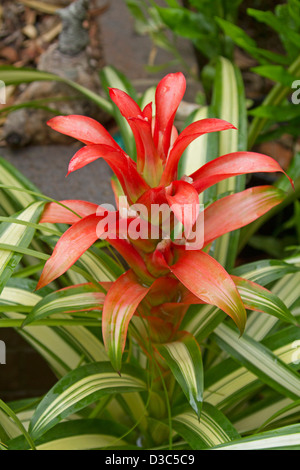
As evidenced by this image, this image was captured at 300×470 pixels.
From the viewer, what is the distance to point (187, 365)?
55cm

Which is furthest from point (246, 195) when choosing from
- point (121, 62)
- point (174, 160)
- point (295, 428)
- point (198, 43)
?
point (121, 62)

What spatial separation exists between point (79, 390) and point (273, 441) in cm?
22

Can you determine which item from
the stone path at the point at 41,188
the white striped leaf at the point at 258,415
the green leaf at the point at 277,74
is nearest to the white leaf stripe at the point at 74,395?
the white striped leaf at the point at 258,415

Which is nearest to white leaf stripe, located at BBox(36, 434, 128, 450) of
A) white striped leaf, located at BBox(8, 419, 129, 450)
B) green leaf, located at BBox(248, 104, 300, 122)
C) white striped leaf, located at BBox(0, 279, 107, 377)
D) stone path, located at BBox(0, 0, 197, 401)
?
white striped leaf, located at BBox(8, 419, 129, 450)

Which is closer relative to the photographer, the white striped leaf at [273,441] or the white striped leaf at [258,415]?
the white striped leaf at [273,441]

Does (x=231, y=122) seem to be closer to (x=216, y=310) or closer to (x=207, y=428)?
(x=216, y=310)

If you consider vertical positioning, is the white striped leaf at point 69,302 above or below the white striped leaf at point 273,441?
above

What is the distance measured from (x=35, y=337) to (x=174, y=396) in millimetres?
216

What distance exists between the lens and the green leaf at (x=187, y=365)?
52cm

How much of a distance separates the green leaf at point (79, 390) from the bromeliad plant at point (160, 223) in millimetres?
56

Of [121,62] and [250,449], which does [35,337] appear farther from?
[121,62]

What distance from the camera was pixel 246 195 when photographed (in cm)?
58

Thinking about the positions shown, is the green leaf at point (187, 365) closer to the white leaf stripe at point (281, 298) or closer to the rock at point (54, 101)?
the white leaf stripe at point (281, 298)
